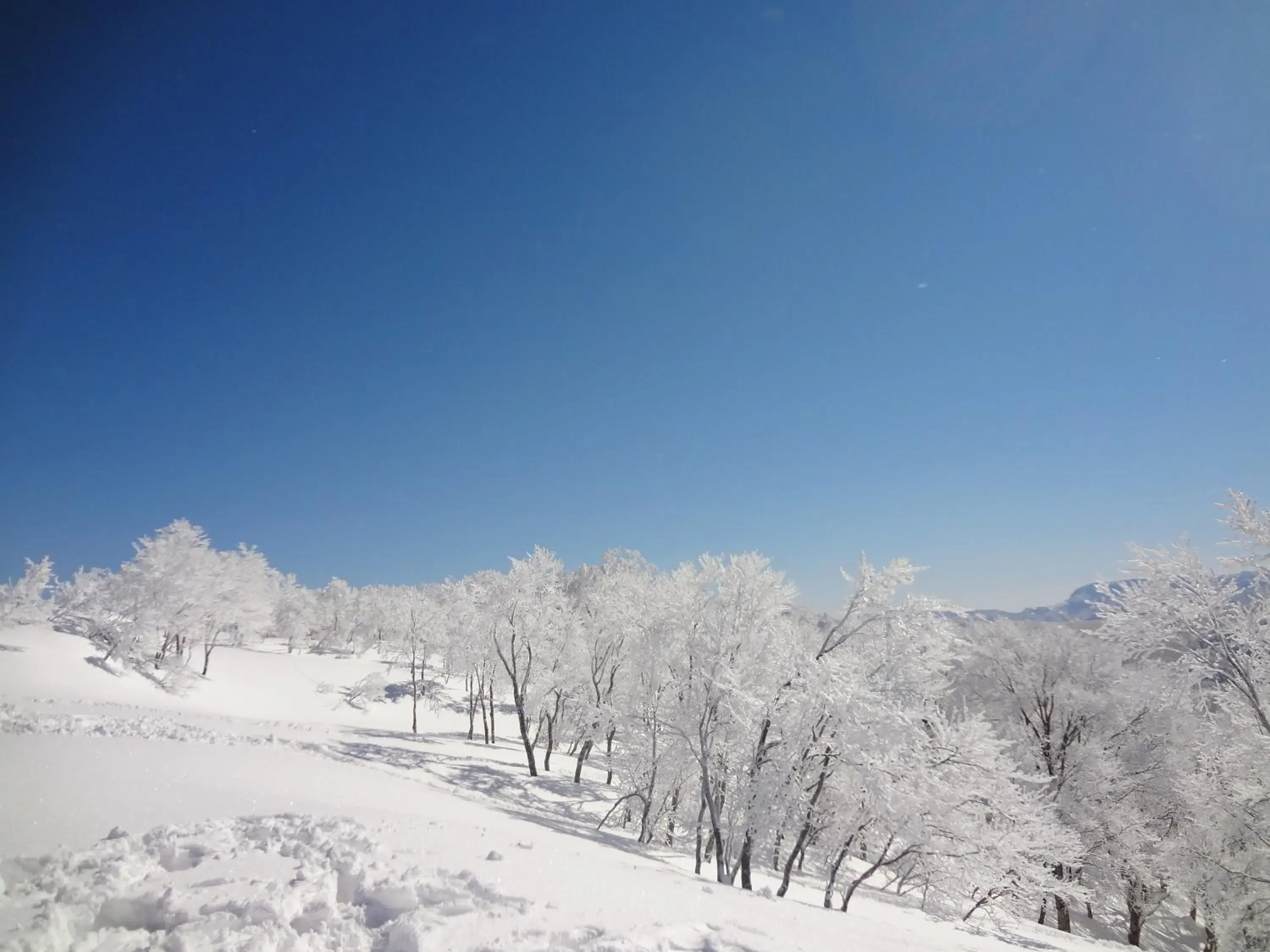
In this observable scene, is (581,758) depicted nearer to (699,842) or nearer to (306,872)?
(699,842)

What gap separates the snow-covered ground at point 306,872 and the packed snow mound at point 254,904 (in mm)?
22

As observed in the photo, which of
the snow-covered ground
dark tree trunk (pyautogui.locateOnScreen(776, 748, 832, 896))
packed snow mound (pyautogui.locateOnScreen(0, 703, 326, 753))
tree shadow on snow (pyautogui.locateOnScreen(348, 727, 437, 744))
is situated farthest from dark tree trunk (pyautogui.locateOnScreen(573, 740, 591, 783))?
dark tree trunk (pyautogui.locateOnScreen(776, 748, 832, 896))

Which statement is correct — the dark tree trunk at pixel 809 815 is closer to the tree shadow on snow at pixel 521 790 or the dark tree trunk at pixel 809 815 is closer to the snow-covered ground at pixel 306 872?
the snow-covered ground at pixel 306 872

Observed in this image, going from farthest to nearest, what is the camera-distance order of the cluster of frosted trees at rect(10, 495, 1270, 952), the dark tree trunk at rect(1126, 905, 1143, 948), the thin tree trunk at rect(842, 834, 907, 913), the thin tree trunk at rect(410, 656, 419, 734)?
the thin tree trunk at rect(410, 656, 419, 734), the dark tree trunk at rect(1126, 905, 1143, 948), the thin tree trunk at rect(842, 834, 907, 913), the cluster of frosted trees at rect(10, 495, 1270, 952)

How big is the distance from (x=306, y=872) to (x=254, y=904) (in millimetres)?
802

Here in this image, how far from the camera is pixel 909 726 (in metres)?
13.3

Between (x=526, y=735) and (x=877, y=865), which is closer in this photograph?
(x=877, y=865)

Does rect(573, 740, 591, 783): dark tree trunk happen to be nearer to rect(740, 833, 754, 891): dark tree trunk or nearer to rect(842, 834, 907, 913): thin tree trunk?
rect(740, 833, 754, 891): dark tree trunk

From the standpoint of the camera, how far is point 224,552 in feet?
182

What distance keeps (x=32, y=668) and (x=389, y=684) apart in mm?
38088

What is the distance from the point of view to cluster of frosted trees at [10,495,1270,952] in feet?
42.7

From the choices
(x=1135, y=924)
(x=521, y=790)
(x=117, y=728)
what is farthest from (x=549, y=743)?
(x=1135, y=924)

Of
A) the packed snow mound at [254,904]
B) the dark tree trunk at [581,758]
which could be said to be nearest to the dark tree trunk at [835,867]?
the packed snow mound at [254,904]

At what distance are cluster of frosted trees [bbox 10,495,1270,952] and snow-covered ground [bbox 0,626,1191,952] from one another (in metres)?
2.35
